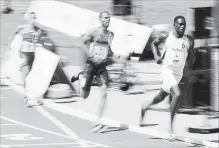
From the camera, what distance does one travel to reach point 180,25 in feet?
27.3

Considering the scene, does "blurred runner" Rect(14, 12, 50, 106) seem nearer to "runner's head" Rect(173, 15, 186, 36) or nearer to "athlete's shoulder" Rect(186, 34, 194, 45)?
"runner's head" Rect(173, 15, 186, 36)

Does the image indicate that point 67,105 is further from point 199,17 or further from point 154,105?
point 199,17

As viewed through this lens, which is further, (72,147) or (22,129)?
(22,129)

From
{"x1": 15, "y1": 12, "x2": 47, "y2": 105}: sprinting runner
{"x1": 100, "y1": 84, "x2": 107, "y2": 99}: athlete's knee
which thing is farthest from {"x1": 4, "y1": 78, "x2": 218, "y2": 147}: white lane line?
→ {"x1": 100, "y1": 84, "x2": 107, "y2": 99}: athlete's knee

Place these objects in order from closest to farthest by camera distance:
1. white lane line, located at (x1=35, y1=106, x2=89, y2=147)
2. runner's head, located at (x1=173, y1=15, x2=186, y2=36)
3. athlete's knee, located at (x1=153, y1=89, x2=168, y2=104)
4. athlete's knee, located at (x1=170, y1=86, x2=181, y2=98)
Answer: runner's head, located at (x1=173, y1=15, x2=186, y2=36) → athlete's knee, located at (x1=170, y1=86, x2=181, y2=98) → athlete's knee, located at (x1=153, y1=89, x2=168, y2=104) → white lane line, located at (x1=35, y1=106, x2=89, y2=147)

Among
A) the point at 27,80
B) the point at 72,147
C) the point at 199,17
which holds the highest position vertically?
the point at 199,17

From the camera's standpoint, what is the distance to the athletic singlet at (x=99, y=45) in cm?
882

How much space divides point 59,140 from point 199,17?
2450 mm

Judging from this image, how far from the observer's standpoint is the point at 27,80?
10.4m

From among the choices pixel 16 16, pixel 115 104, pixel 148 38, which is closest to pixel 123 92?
pixel 115 104

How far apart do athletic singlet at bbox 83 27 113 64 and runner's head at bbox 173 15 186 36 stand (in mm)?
938

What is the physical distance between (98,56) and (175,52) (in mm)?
1192

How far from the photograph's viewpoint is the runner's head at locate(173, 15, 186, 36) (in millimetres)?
8250

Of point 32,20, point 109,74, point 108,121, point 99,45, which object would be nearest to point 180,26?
point 99,45
